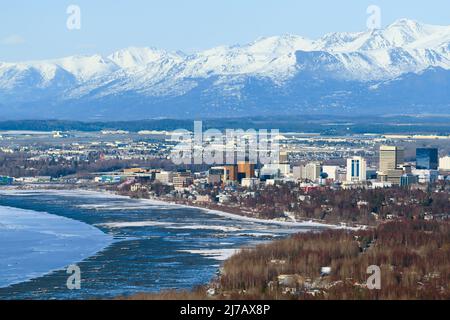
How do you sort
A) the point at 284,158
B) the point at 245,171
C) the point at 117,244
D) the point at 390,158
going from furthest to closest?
the point at 284,158
the point at 390,158
the point at 245,171
the point at 117,244

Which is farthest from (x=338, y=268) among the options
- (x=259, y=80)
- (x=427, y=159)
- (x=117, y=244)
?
(x=259, y=80)

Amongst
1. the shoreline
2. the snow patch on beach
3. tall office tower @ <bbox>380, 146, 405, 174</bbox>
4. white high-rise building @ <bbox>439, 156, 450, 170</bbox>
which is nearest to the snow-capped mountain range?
white high-rise building @ <bbox>439, 156, 450, 170</bbox>

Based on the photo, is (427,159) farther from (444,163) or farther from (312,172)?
(312,172)

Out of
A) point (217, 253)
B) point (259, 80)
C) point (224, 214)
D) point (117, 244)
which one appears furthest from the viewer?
point (259, 80)

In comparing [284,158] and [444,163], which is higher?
[284,158]

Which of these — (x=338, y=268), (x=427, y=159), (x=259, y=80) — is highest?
(x=259, y=80)
